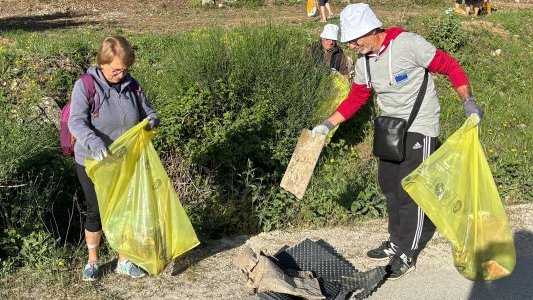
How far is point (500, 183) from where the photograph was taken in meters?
6.12

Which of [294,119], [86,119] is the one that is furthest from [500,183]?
[86,119]

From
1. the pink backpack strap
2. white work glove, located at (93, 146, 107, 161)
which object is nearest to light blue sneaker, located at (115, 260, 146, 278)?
white work glove, located at (93, 146, 107, 161)

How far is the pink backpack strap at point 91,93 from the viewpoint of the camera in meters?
3.74

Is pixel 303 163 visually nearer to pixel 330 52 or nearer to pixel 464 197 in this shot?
pixel 464 197

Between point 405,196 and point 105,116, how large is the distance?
2031 mm

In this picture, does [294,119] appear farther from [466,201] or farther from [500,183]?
[466,201]

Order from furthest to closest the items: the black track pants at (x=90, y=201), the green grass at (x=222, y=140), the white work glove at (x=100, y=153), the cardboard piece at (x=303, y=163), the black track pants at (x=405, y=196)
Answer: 1. the green grass at (x=222, y=140)
2. the cardboard piece at (x=303, y=163)
3. the black track pants at (x=405, y=196)
4. the black track pants at (x=90, y=201)
5. the white work glove at (x=100, y=153)

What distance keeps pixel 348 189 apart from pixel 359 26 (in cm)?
225

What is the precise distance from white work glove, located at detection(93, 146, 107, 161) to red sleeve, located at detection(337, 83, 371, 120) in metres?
1.69

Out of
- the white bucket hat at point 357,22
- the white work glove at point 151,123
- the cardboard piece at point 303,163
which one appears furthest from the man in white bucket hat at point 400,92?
the white work glove at point 151,123

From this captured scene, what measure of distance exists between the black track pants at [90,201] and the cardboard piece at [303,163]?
1414 mm

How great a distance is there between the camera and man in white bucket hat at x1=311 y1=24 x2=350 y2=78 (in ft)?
24.2

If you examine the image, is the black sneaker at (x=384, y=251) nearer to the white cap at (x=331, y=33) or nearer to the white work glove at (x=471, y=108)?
the white work glove at (x=471, y=108)

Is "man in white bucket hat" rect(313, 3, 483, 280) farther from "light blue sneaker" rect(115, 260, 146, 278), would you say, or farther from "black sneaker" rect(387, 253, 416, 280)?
"light blue sneaker" rect(115, 260, 146, 278)
